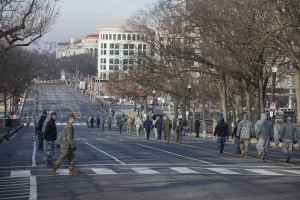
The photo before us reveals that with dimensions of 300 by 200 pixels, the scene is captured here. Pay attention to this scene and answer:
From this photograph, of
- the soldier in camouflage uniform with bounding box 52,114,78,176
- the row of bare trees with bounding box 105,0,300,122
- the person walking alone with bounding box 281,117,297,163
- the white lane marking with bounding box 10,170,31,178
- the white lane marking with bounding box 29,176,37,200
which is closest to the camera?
the white lane marking with bounding box 29,176,37,200

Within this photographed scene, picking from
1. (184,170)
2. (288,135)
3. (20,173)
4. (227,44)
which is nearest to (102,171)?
(20,173)

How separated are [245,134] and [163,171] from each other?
7529 millimetres

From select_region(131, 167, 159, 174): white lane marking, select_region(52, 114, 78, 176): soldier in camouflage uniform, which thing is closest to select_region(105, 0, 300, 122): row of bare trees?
select_region(131, 167, 159, 174): white lane marking

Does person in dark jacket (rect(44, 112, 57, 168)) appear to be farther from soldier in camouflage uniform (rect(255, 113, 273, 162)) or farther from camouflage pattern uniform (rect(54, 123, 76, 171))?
soldier in camouflage uniform (rect(255, 113, 273, 162))

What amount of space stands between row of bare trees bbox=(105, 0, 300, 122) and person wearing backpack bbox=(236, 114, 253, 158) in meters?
5.25

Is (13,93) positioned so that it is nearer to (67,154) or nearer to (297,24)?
(297,24)

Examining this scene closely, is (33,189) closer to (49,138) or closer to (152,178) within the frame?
(152,178)

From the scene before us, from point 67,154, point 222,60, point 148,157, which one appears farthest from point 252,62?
point 67,154

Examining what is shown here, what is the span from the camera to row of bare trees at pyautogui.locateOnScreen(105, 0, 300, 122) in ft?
124

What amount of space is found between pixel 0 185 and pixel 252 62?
31.3m

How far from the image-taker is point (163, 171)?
70.4 ft

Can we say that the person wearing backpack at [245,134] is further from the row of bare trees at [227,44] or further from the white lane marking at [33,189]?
the white lane marking at [33,189]

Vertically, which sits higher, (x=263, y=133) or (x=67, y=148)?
(x=263, y=133)

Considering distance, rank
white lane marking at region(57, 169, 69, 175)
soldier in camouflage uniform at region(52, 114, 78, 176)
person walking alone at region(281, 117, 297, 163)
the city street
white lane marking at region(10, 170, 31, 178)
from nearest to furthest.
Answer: the city street, soldier in camouflage uniform at region(52, 114, 78, 176), white lane marking at region(10, 170, 31, 178), white lane marking at region(57, 169, 69, 175), person walking alone at region(281, 117, 297, 163)
